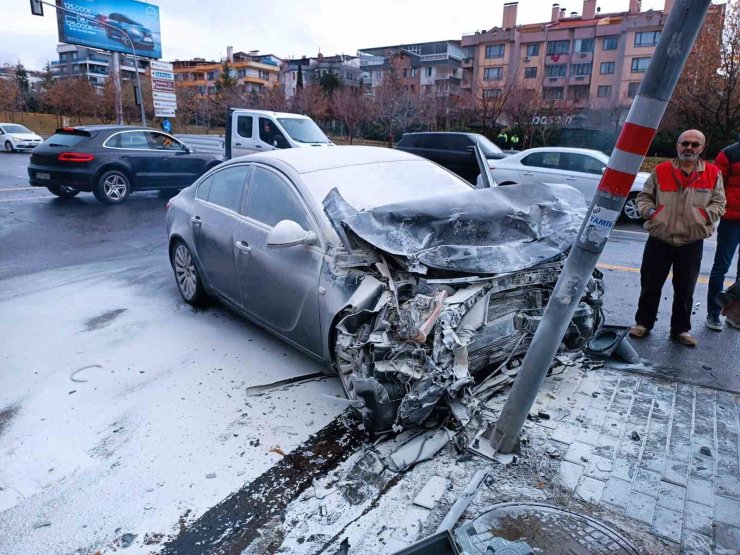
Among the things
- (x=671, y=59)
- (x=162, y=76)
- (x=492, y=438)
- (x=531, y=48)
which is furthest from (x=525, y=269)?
(x=531, y=48)

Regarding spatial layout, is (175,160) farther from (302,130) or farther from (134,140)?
(302,130)

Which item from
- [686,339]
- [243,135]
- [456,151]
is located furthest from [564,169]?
[243,135]

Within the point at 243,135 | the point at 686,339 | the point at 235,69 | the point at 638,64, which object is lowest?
the point at 686,339

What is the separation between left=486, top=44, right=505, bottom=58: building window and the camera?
5223cm

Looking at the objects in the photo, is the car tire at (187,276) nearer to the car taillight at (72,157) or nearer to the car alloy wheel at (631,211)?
the car taillight at (72,157)

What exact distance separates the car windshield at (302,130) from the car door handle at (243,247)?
8.84 metres

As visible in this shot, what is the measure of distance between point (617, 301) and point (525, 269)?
9.57 feet

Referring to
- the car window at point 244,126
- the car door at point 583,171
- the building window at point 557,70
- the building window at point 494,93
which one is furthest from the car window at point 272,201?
the building window at point 557,70

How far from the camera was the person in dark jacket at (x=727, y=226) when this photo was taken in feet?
14.3

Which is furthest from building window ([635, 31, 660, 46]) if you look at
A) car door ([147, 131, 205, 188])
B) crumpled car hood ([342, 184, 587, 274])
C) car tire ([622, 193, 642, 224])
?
crumpled car hood ([342, 184, 587, 274])

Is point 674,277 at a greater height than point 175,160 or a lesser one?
lesser

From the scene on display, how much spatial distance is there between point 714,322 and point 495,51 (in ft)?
179

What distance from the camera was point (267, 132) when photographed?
41.2ft

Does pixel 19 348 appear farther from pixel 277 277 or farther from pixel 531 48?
pixel 531 48
